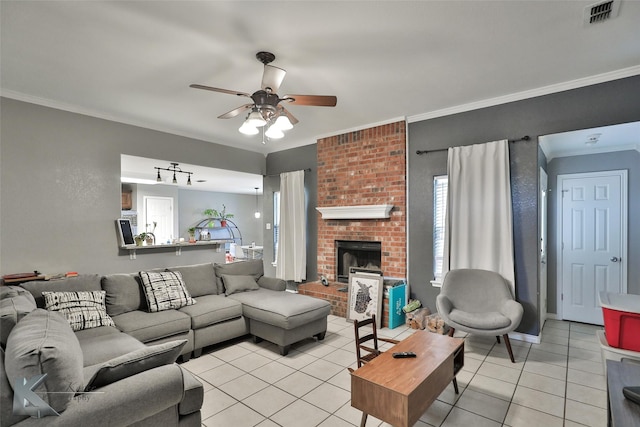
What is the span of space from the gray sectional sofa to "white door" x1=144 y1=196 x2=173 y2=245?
5.91m

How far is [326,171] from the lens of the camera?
532 centimetres

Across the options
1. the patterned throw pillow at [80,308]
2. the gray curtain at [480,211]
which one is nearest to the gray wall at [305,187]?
the gray curtain at [480,211]

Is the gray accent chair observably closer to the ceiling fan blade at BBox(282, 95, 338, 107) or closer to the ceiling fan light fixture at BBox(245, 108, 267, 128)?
the ceiling fan blade at BBox(282, 95, 338, 107)

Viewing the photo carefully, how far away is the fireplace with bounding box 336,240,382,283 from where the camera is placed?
15.7 ft

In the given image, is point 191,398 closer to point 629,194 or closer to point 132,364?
point 132,364

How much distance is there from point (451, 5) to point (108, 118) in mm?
4310

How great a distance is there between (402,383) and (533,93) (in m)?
3.44

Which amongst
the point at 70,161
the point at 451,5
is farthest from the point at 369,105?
the point at 70,161

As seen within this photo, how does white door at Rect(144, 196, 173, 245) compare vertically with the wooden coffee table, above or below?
above

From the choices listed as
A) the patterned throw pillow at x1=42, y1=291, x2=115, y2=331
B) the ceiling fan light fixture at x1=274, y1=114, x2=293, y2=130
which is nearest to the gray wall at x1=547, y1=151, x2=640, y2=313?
the ceiling fan light fixture at x1=274, y1=114, x2=293, y2=130

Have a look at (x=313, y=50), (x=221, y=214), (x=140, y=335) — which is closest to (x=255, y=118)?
(x=313, y=50)

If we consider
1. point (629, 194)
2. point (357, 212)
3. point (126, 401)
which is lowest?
point (126, 401)

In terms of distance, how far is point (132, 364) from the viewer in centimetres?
168

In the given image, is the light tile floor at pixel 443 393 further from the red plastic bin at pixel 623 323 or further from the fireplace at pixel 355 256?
the fireplace at pixel 355 256
